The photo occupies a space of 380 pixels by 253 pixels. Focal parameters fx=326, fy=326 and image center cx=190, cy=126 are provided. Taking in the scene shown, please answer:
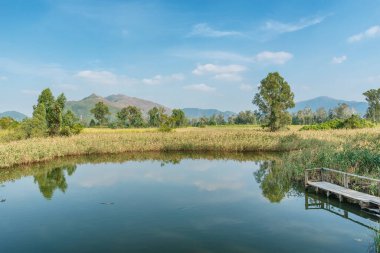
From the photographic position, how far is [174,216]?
12.8 meters

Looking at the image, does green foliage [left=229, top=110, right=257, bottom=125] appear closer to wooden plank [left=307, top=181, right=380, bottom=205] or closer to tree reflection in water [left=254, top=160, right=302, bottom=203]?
tree reflection in water [left=254, top=160, right=302, bottom=203]

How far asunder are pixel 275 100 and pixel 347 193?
120ft

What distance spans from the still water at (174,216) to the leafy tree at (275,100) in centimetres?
2904

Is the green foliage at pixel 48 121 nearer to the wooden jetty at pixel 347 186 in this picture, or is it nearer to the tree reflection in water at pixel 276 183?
the tree reflection in water at pixel 276 183

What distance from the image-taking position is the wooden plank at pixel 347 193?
12.4m

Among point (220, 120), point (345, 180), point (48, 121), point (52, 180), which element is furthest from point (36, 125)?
point (220, 120)

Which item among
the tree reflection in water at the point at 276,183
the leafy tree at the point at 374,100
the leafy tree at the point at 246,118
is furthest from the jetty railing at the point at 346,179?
the leafy tree at the point at 246,118

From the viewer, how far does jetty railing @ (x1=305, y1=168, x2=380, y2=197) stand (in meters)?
14.1

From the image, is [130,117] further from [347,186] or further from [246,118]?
[347,186]

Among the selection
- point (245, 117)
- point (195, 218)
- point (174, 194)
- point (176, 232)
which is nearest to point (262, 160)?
point (174, 194)

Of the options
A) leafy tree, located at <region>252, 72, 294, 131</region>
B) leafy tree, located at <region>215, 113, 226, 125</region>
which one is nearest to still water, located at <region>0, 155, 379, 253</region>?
leafy tree, located at <region>252, 72, 294, 131</region>

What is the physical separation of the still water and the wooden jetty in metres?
0.49

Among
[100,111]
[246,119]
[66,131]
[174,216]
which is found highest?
[100,111]

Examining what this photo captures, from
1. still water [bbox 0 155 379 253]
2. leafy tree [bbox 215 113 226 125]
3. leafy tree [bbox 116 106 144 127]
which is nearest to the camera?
still water [bbox 0 155 379 253]
